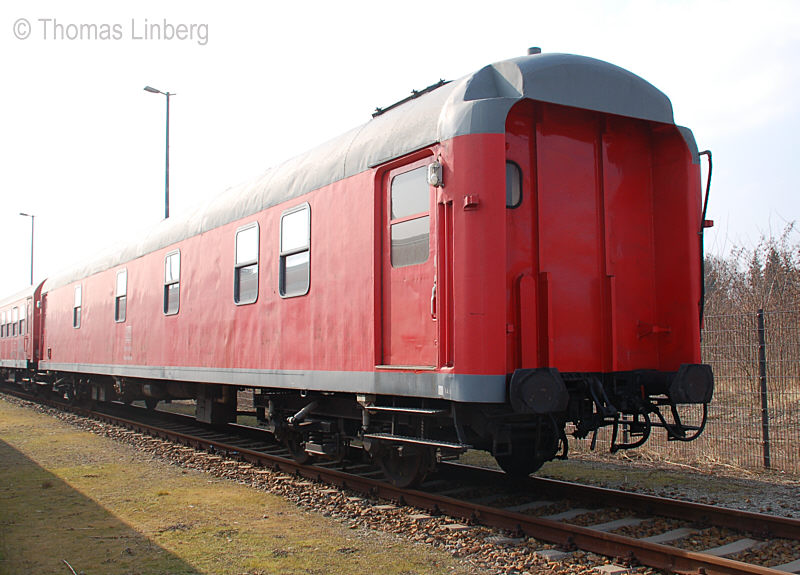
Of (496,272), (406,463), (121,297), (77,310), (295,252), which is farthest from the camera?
(77,310)

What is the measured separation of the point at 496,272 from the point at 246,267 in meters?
4.37

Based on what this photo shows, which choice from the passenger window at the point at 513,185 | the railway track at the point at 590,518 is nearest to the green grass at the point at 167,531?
the railway track at the point at 590,518

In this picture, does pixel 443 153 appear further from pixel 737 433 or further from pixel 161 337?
pixel 161 337

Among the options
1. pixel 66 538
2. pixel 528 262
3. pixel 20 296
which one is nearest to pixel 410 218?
pixel 528 262

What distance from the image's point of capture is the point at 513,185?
594cm

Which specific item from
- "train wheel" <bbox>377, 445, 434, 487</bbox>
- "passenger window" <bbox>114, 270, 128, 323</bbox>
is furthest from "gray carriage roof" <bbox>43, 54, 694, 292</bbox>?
"passenger window" <bbox>114, 270, 128, 323</bbox>

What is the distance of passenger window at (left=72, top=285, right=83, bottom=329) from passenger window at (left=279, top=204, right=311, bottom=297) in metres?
10.5

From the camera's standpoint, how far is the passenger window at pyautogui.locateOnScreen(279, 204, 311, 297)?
7605 millimetres

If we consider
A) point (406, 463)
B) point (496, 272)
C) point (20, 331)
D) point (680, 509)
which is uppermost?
point (496, 272)

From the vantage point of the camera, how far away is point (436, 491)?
270 inches

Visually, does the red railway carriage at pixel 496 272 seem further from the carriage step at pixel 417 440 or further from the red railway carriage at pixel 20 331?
the red railway carriage at pixel 20 331

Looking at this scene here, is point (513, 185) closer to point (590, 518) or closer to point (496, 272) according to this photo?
point (496, 272)

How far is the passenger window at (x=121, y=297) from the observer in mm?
13398

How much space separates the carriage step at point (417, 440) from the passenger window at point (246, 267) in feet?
9.43
